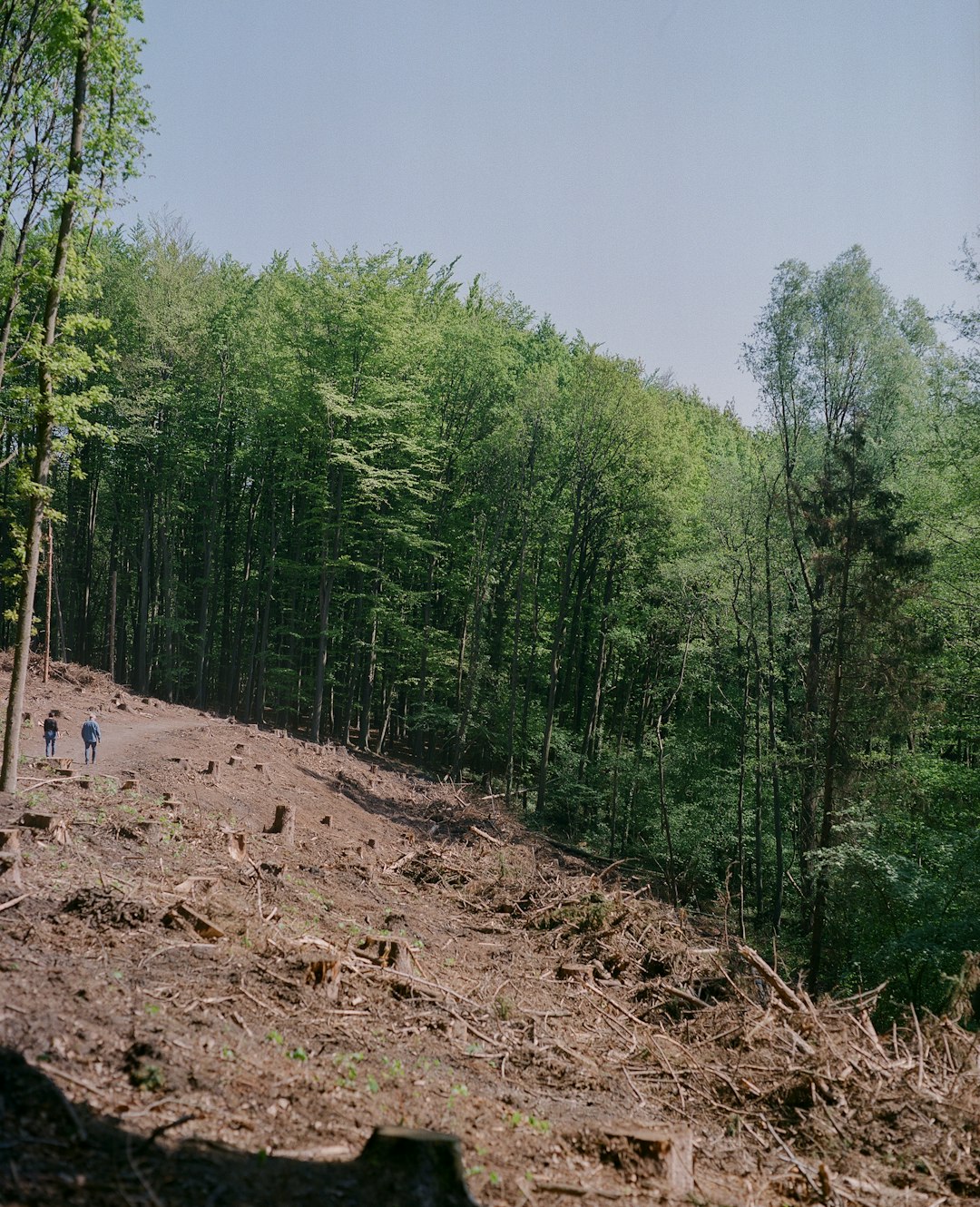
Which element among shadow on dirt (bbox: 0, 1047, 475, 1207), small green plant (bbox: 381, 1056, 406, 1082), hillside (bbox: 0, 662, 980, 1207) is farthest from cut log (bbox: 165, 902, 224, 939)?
shadow on dirt (bbox: 0, 1047, 475, 1207)

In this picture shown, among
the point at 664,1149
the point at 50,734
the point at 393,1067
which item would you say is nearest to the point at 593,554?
the point at 50,734

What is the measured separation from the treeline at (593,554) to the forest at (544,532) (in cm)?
14

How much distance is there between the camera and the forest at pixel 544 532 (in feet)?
44.3

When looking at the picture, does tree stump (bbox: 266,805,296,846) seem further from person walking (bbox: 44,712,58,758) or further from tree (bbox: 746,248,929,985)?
tree (bbox: 746,248,929,985)

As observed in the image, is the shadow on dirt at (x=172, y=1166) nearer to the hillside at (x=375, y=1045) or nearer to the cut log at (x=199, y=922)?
the hillside at (x=375, y=1045)

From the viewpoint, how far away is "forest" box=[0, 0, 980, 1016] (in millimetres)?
13508

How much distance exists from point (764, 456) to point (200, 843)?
824 inches

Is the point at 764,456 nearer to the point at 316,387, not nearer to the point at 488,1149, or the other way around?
the point at 316,387

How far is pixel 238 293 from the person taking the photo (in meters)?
35.7

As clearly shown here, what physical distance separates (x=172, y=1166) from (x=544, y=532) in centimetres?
2798

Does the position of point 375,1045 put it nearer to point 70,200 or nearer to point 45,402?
point 45,402

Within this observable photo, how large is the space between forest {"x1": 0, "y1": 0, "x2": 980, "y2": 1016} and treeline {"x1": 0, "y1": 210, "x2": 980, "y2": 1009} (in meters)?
0.14

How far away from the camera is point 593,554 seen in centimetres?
3250

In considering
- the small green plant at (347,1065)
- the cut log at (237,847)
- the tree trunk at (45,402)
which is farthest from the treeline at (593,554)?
the small green plant at (347,1065)
